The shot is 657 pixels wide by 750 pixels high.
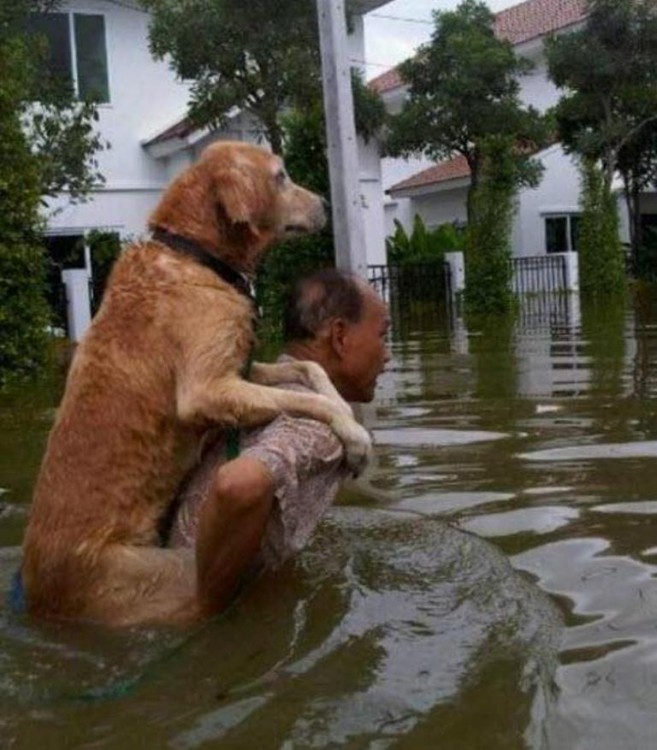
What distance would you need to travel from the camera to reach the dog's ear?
4.37m

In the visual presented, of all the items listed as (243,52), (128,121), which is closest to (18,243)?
(243,52)

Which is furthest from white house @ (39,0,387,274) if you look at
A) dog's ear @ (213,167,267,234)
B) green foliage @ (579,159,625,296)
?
dog's ear @ (213,167,267,234)

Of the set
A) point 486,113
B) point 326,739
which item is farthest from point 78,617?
point 486,113

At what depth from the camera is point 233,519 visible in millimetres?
3609

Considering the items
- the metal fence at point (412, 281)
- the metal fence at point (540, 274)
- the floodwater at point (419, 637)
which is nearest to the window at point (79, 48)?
the metal fence at point (412, 281)

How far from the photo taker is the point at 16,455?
26.9 ft

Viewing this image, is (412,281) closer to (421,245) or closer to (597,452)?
(421,245)

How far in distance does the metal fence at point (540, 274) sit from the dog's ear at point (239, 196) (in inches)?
1050

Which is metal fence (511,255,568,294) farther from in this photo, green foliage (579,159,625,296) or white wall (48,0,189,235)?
white wall (48,0,189,235)

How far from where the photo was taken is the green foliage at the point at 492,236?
2462 centimetres

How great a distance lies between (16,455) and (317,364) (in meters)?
4.25

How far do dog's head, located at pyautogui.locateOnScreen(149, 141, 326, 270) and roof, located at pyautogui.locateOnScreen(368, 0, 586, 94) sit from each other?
3581 centimetres

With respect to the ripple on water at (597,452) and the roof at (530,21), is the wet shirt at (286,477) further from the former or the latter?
the roof at (530,21)

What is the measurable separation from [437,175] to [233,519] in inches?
1471
